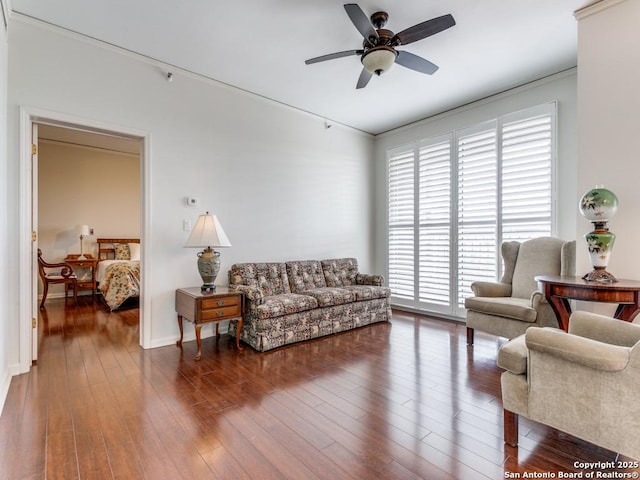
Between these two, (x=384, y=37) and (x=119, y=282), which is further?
(x=119, y=282)

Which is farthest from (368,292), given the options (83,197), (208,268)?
(83,197)

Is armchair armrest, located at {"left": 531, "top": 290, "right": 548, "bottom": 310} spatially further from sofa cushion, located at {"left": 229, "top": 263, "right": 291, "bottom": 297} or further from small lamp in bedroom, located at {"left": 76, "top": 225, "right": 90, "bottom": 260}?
small lamp in bedroom, located at {"left": 76, "top": 225, "right": 90, "bottom": 260}

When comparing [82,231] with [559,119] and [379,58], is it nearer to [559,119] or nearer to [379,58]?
[379,58]

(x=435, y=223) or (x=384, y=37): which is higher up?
(x=384, y=37)

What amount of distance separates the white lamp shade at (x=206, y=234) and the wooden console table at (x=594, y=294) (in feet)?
9.52

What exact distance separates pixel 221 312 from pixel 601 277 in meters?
3.16

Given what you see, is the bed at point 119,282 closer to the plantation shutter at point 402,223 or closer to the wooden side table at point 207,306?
the wooden side table at point 207,306

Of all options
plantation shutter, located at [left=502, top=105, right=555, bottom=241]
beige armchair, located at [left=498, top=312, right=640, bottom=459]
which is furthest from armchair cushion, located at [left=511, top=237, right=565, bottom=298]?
beige armchair, located at [left=498, top=312, right=640, bottom=459]

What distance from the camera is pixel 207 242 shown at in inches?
130

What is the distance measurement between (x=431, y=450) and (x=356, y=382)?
0.91m

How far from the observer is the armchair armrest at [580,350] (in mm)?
1406

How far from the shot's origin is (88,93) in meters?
3.06

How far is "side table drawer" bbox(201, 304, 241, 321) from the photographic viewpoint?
10.3 feet

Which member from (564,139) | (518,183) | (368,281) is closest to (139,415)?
(368,281)
